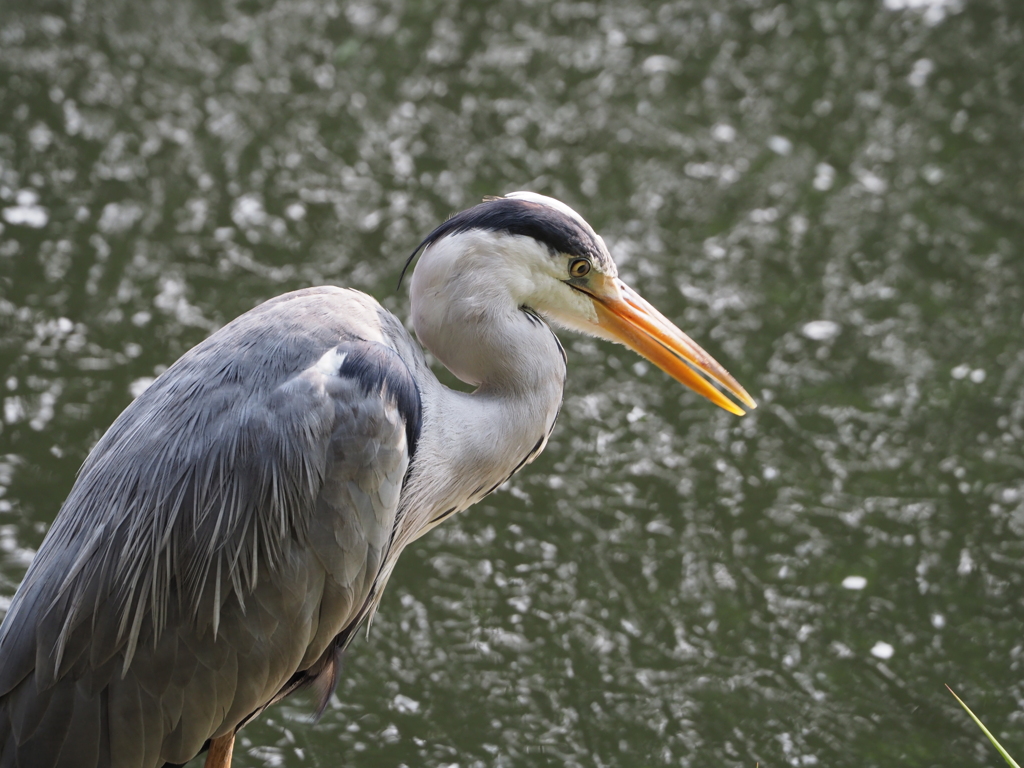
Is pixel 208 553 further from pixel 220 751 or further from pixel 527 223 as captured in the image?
pixel 527 223

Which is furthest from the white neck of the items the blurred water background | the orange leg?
the blurred water background

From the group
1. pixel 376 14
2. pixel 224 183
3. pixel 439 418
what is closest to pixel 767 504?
pixel 439 418

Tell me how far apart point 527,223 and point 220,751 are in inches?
57.2

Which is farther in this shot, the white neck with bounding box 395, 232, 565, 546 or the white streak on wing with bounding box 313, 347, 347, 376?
the white neck with bounding box 395, 232, 565, 546

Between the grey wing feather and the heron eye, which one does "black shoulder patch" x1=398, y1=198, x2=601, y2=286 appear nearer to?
the heron eye

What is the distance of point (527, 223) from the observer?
2.72 m

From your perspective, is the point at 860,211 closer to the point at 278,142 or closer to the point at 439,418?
the point at 278,142

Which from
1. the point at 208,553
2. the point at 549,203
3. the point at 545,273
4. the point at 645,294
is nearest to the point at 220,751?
the point at 208,553

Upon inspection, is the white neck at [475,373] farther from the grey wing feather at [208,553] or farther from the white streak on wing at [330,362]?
the white streak on wing at [330,362]

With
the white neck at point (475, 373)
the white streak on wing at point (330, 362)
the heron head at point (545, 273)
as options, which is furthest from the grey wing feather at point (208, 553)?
the heron head at point (545, 273)

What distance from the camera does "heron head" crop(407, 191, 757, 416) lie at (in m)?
2.72

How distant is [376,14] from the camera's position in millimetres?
6211

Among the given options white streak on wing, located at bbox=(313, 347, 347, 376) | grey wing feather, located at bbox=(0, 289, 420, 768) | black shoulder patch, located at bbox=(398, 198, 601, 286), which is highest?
black shoulder patch, located at bbox=(398, 198, 601, 286)

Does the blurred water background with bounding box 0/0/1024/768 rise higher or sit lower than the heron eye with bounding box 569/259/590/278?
lower
